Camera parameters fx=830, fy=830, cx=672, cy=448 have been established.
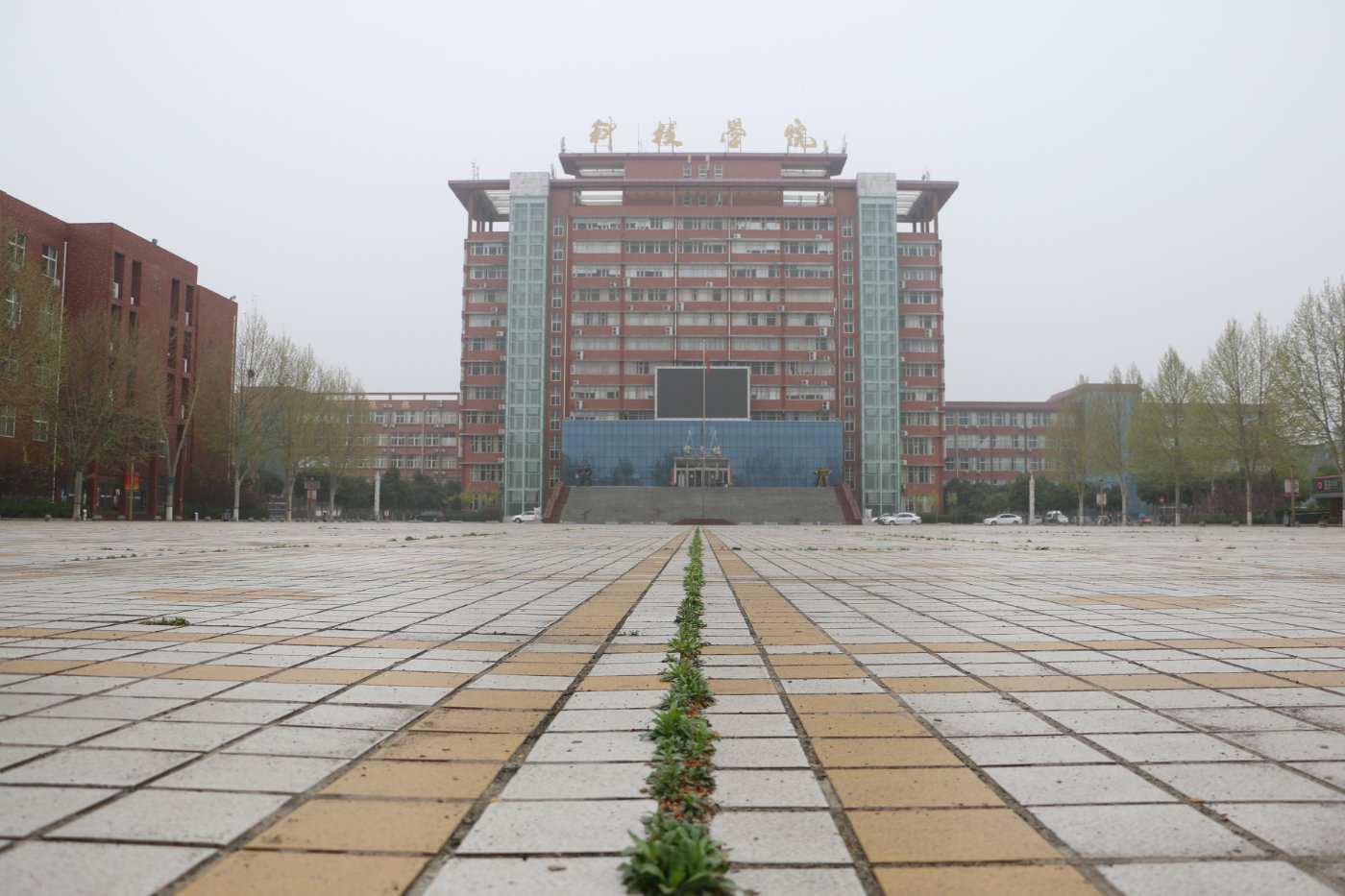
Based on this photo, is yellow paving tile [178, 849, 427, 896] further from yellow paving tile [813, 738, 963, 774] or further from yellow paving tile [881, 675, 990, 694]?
yellow paving tile [881, 675, 990, 694]

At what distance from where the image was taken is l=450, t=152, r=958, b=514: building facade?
7356cm

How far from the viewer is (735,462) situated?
73.7m

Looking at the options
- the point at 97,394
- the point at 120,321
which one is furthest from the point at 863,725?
the point at 120,321

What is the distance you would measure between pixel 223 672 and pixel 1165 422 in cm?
6188

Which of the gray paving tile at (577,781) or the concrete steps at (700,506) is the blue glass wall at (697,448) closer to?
the concrete steps at (700,506)

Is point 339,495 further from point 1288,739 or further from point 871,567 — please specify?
point 1288,739

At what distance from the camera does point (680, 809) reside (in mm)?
2133

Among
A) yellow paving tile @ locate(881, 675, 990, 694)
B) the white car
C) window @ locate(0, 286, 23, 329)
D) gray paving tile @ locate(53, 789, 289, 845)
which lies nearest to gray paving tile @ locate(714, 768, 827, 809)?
gray paving tile @ locate(53, 789, 289, 845)

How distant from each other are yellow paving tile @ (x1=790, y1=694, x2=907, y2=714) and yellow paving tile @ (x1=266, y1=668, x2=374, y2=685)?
6.48 feet

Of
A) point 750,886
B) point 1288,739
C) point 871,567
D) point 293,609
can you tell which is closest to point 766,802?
point 750,886

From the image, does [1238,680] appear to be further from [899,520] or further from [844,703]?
[899,520]

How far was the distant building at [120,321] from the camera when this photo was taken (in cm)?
4031

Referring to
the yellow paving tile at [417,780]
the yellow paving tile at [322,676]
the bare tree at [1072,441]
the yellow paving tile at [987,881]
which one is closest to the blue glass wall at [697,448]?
the bare tree at [1072,441]

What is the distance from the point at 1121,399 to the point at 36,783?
68.6 metres
